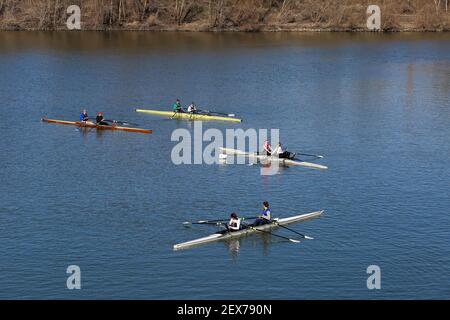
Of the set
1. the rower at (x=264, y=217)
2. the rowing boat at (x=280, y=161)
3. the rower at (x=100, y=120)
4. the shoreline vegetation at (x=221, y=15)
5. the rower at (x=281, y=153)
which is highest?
the shoreline vegetation at (x=221, y=15)

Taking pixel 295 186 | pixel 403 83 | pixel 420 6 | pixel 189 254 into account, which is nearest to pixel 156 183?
pixel 295 186

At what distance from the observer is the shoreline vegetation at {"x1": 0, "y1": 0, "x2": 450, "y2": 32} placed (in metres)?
123

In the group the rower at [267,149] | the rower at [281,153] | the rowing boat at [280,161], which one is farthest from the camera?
the rower at [267,149]

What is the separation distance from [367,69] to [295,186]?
152 ft

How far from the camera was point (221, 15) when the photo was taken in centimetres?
12450

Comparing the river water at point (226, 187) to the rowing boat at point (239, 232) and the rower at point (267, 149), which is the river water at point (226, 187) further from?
the rower at point (267, 149)

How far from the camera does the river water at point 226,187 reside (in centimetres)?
3562

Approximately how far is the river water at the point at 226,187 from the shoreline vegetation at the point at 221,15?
31485 mm

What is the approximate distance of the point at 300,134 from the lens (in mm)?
61281

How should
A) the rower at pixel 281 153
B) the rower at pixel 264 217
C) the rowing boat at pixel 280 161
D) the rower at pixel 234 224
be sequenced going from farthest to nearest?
the rower at pixel 281 153 < the rowing boat at pixel 280 161 < the rower at pixel 264 217 < the rower at pixel 234 224

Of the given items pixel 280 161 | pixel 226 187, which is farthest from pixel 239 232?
pixel 280 161

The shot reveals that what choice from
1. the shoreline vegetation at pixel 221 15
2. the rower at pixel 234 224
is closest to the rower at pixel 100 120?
the rower at pixel 234 224

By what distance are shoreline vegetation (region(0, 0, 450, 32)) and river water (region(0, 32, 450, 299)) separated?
31485mm

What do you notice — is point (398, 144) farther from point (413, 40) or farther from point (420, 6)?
point (420, 6)
